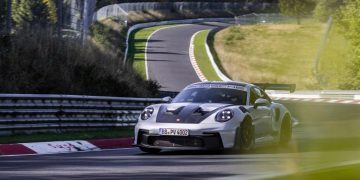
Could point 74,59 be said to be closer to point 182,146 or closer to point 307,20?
point 182,146

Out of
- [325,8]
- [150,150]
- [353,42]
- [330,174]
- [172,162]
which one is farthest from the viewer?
[325,8]

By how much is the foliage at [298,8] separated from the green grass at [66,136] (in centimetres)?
7307

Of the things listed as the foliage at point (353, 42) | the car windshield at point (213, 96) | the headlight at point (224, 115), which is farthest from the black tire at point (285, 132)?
the foliage at point (353, 42)

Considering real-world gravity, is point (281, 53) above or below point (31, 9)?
below

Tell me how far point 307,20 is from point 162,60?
33.8 m

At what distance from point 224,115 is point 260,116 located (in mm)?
1240

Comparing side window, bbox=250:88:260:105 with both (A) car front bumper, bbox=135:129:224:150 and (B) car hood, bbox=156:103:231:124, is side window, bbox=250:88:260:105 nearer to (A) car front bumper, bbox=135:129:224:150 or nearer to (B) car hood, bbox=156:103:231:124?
(B) car hood, bbox=156:103:231:124

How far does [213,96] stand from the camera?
12.6 m

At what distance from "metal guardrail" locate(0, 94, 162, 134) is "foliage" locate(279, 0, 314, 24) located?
71.7 metres

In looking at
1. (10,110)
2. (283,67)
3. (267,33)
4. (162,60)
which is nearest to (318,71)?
(283,67)

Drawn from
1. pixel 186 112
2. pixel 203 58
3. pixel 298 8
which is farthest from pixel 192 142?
pixel 298 8

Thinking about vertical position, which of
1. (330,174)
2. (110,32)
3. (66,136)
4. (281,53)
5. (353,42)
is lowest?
(66,136)

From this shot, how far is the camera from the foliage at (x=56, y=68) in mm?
18109

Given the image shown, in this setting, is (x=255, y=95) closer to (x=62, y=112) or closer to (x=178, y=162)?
(x=178, y=162)
